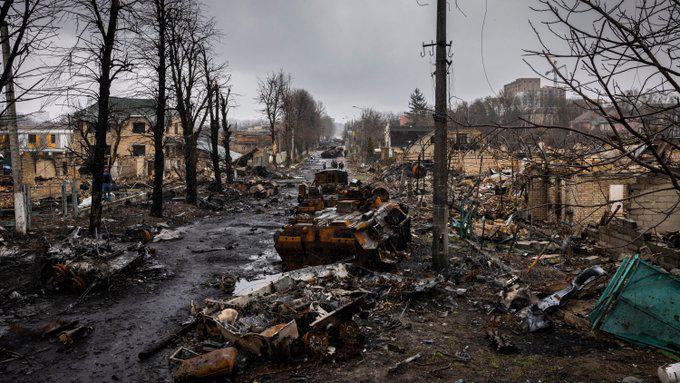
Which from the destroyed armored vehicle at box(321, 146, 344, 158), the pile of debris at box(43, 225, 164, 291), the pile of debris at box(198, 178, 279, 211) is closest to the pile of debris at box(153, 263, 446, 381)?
the pile of debris at box(43, 225, 164, 291)

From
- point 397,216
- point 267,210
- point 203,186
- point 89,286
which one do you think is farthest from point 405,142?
point 89,286

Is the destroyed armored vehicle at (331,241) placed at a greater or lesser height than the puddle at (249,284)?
greater

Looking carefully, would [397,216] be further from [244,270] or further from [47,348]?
[47,348]

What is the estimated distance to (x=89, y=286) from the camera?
809cm

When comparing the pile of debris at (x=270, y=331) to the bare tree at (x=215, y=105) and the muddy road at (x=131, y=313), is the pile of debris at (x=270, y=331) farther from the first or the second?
the bare tree at (x=215, y=105)

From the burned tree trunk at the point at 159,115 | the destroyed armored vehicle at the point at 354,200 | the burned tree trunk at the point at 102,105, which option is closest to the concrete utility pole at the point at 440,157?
the destroyed armored vehicle at the point at 354,200

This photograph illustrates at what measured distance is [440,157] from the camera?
29.6 feet

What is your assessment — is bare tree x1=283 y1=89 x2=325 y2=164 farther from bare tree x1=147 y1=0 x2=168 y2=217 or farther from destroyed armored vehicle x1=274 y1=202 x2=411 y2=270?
destroyed armored vehicle x1=274 y1=202 x2=411 y2=270

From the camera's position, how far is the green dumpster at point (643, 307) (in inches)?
201

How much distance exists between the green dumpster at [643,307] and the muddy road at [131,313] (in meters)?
5.72

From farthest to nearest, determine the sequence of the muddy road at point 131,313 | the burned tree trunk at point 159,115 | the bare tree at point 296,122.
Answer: the bare tree at point 296,122 → the burned tree trunk at point 159,115 → the muddy road at point 131,313

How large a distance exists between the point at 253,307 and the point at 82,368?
222cm

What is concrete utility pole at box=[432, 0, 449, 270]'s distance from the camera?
29.2 ft

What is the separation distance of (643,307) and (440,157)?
4.62 metres
